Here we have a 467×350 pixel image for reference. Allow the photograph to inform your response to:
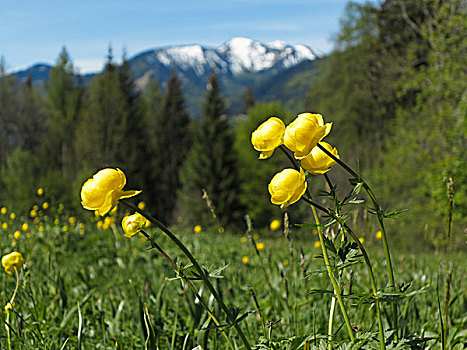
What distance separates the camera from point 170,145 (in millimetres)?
32750

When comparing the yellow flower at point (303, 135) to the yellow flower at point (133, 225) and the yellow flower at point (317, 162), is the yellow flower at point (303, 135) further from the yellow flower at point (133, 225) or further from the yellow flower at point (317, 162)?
the yellow flower at point (133, 225)

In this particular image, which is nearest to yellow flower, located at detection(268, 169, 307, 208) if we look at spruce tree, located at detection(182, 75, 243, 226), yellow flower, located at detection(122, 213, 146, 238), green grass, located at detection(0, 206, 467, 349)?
green grass, located at detection(0, 206, 467, 349)

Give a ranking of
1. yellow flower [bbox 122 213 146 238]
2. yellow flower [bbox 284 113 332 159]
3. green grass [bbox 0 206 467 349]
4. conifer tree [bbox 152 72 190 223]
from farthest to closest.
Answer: conifer tree [bbox 152 72 190 223] → green grass [bbox 0 206 467 349] → yellow flower [bbox 122 213 146 238] → yellow flower [bbox 284 113 332 159]

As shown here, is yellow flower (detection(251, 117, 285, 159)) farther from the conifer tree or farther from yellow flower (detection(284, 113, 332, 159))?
the conifer tree

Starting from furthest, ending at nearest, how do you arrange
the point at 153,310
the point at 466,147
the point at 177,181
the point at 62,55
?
the point at 62,55, the point at 177,181, the point at 466,147, the point at 153,310

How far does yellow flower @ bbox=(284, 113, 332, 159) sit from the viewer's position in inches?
33.4

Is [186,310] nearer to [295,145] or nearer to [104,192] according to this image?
[104,192]

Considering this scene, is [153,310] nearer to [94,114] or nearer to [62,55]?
[94,114]

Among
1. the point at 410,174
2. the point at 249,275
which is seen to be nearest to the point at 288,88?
the point at 410,174

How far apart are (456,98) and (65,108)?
32.7 m

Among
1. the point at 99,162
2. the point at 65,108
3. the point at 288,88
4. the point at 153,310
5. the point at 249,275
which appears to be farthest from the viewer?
the point at 288,88

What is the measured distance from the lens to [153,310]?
2094 mm

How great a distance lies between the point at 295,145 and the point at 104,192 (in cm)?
40

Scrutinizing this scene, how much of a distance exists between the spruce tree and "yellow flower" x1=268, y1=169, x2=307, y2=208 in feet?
69.3
